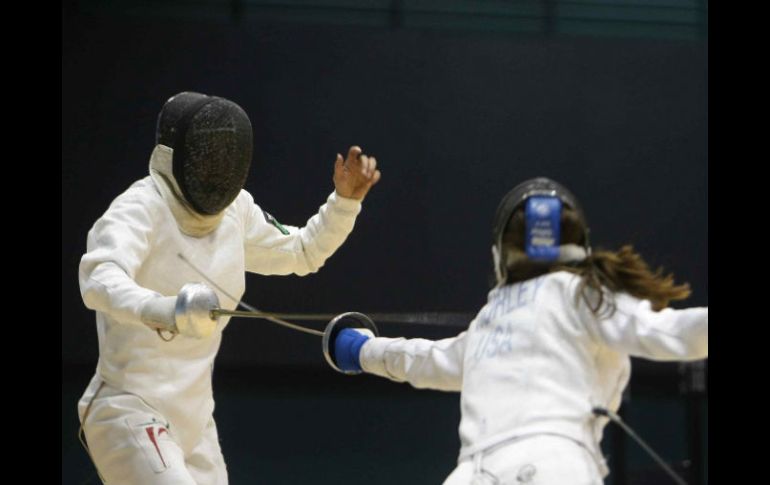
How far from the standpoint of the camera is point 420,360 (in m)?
2.00

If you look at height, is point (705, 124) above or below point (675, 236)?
above

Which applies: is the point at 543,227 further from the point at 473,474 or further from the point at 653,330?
the point at 473,474

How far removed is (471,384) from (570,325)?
16 cm

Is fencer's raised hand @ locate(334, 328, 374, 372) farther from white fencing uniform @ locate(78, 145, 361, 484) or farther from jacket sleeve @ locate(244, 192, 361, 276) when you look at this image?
jacket sleeve @ locate(244, 192, 361, 276)

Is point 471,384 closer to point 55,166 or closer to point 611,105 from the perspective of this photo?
point 55,166

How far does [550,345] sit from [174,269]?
0.79 m

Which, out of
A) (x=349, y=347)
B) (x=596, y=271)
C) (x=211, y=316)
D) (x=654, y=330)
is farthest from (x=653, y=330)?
(x=211, y=316)

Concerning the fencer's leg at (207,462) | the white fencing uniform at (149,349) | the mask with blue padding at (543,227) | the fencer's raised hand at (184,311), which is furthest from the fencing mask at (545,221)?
the fencer's leg at (207,462)

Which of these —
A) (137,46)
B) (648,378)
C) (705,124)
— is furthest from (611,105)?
(137,46)

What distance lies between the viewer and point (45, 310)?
2604 millimetres

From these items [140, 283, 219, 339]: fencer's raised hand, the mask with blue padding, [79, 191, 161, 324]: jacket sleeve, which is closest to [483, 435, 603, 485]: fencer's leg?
the mask with blue padding

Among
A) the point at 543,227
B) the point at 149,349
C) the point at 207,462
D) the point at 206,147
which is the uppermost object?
the point at 206,147

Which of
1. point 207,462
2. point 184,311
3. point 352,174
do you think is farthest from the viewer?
point 352,174

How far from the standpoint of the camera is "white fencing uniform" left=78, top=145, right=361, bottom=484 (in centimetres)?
223
